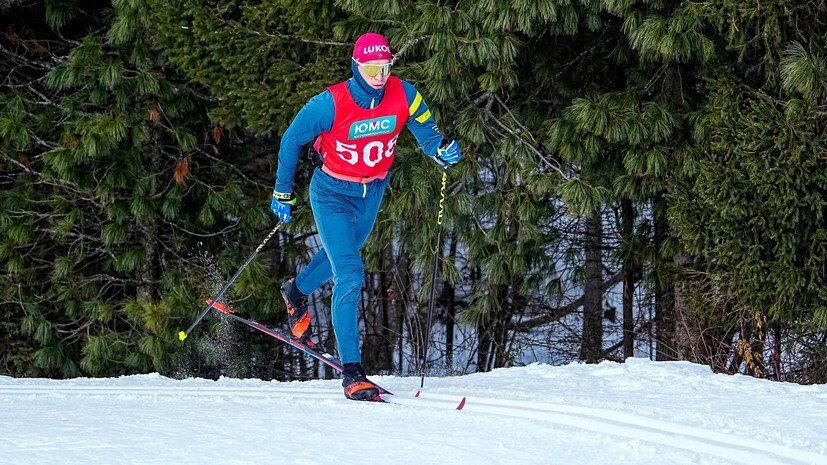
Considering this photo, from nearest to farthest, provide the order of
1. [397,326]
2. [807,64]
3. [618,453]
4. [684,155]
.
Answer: [618,453] → [807,64] → [684,155] → [397,326]

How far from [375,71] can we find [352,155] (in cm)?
55

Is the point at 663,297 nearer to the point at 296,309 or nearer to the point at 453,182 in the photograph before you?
the point at 453,182

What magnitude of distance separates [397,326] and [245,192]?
2759mm

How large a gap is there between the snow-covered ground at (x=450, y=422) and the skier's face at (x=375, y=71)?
1851mm

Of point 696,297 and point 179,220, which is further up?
point 179,220

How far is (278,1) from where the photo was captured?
9680 mm

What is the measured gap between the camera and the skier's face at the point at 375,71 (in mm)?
6301

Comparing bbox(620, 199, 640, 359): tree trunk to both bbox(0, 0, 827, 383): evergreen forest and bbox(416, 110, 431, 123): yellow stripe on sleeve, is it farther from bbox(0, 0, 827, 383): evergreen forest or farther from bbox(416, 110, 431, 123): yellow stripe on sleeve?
bbox(416, 110, 431, 123): yellow stripe on sleeve

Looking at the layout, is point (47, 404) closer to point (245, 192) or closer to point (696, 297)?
point (696, 297)

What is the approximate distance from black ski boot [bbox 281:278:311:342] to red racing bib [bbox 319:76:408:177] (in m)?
1.33

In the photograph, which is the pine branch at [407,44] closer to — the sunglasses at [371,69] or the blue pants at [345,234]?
the blue pants at [345,234]

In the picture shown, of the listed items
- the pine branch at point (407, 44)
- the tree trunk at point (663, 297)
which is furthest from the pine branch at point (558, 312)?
the pine branch at point (407, 44)

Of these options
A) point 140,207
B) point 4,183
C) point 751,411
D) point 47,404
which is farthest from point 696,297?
point 4,183

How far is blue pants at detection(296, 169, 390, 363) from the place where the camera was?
655 cm
